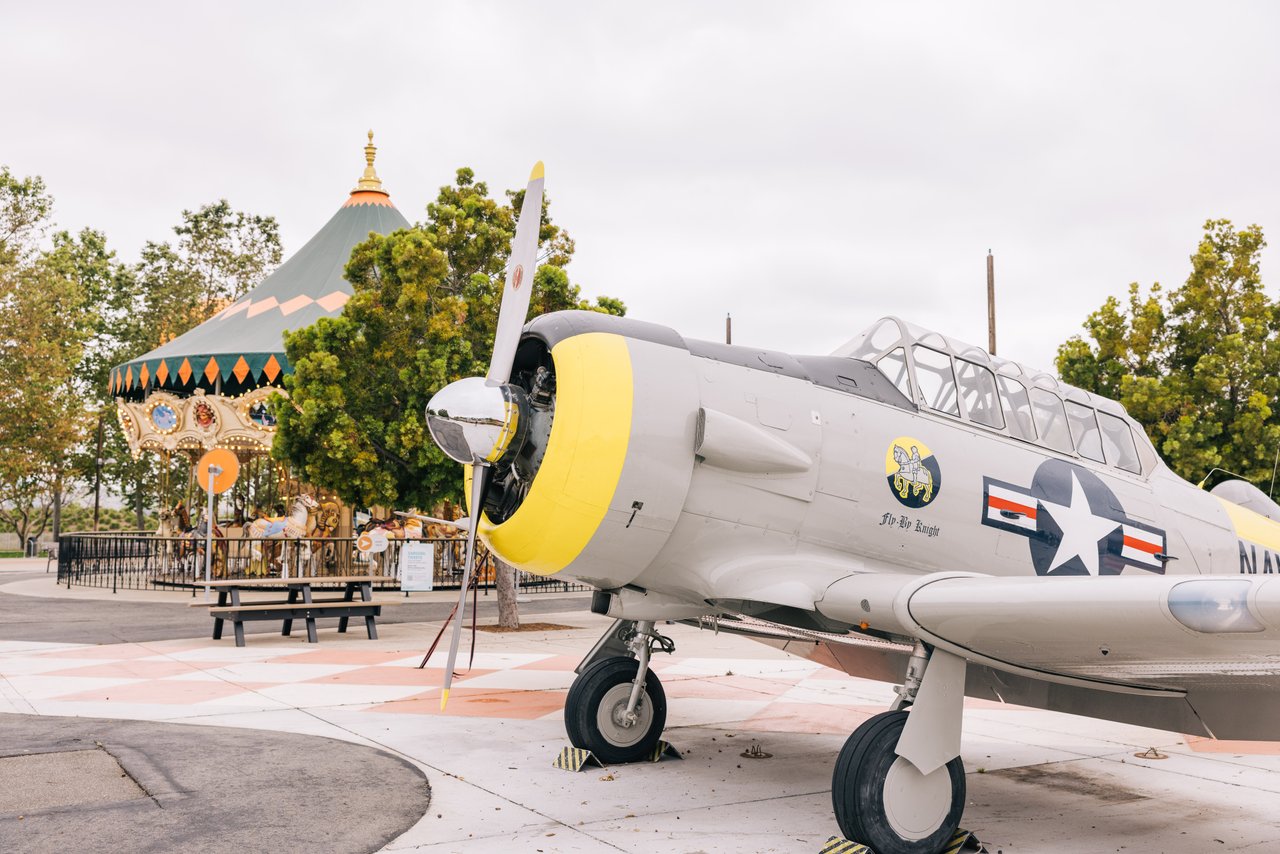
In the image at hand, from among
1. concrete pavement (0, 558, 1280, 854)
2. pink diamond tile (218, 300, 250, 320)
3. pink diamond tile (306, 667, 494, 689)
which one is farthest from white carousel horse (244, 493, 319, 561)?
pink diamond tile (306, 667, 494, 689)

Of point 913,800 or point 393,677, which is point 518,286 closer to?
point 913,800

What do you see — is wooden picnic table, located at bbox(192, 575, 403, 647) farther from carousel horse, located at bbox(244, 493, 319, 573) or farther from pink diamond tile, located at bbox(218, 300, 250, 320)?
pink diamond tile, located at bbox(218, 300, 250, 320)

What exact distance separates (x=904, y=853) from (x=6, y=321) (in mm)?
38063

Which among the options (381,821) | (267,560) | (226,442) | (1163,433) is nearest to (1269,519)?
(381,821)

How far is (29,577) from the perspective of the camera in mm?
27156

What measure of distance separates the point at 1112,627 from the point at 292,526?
21856mm

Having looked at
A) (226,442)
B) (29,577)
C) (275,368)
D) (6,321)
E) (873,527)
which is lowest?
(29,577)

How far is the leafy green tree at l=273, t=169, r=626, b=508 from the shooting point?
45.7ft

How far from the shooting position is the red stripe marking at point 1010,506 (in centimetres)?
601

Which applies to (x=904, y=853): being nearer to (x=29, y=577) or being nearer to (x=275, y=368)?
(x=275, y=368)

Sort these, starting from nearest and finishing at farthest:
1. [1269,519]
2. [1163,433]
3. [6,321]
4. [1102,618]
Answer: [1102,618] < [1269,519] < [1163,433] < [6,321]

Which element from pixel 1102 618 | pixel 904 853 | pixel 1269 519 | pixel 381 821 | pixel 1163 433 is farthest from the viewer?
pixel 1163 433

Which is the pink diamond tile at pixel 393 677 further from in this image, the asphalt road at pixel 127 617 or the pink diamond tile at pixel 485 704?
the asphalt road at pixel 127 617

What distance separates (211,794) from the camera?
5.48m
